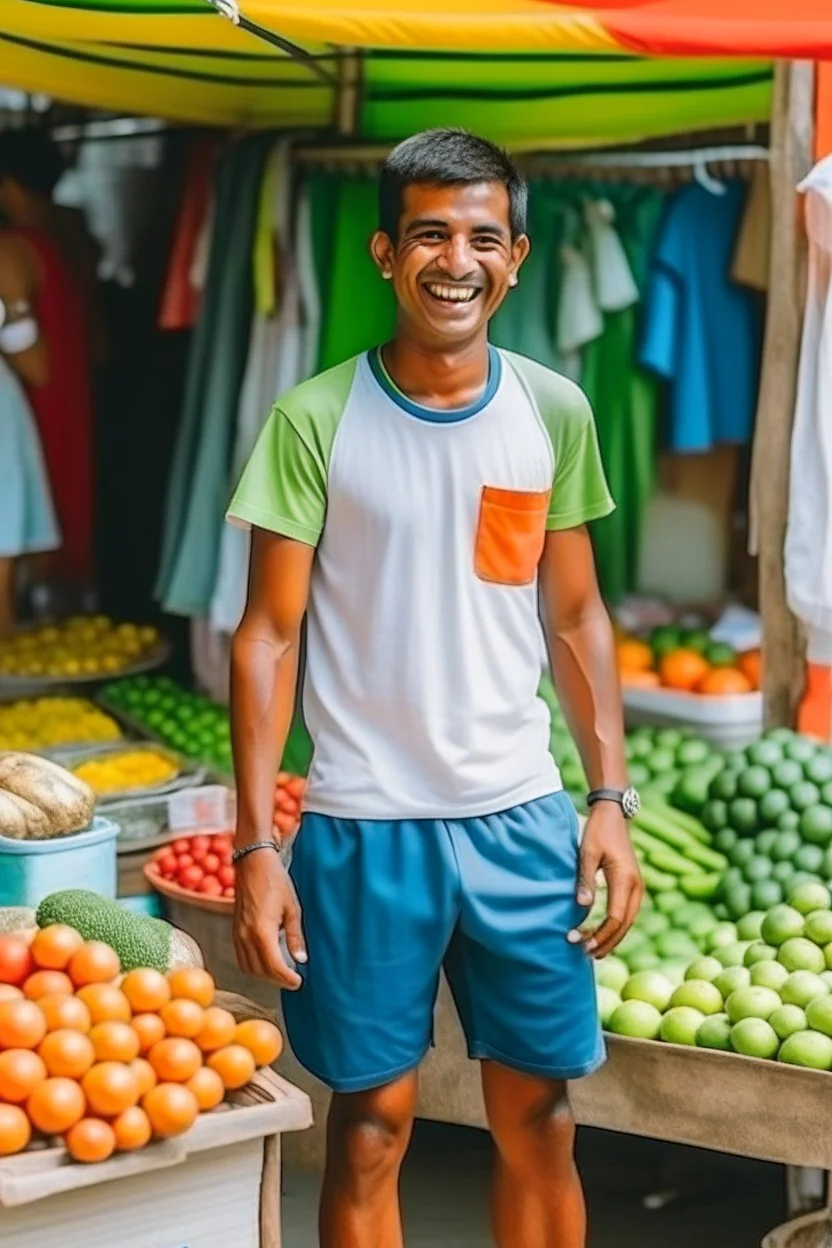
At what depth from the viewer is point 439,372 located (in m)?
2.87

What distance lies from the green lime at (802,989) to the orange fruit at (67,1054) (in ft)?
5.11

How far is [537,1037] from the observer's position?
2975 millimetres

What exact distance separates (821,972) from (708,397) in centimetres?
276

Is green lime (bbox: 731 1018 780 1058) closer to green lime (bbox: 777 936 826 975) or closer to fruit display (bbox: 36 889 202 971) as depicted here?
green lime (bbox: 777 936 826 975)

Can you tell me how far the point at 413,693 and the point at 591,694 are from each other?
1.20ft

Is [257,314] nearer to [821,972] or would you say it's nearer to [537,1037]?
[821,972]

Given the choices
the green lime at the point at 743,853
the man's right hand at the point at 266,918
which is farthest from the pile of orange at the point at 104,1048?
the green lime at the point at 743,853

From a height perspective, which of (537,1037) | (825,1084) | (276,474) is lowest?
(825,1084)

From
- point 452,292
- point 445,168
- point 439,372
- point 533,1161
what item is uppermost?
point 445,168

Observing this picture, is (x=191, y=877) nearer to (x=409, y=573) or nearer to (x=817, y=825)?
(x=817, y=825)

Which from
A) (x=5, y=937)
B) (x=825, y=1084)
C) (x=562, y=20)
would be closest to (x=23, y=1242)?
(x=5, y=937)

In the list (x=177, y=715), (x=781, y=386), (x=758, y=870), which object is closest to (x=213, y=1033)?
(x=758, y=870)

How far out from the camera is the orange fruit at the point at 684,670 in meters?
5.98

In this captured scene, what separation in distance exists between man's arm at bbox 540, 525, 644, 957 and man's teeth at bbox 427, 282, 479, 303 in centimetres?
44
